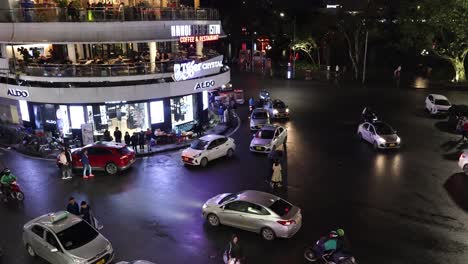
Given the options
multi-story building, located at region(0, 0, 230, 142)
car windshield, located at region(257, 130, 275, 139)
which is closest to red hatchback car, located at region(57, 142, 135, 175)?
multi-story building, located at region(0, 0, 230, 142)

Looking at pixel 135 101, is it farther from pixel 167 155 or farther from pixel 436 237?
pixel 436 237

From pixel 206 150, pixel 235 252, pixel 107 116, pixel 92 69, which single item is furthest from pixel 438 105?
pixel 235 252

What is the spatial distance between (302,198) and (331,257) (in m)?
5.88

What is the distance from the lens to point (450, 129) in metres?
30.5

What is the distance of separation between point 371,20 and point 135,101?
36.9 meters

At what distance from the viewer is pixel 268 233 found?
15.2 m

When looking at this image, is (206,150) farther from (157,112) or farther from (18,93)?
(18,93)

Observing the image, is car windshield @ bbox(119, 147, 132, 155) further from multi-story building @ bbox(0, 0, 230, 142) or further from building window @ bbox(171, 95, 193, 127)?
building window @ bbox(171, 95, 193, 127)

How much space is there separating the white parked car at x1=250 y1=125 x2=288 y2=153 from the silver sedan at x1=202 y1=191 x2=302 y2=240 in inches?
362

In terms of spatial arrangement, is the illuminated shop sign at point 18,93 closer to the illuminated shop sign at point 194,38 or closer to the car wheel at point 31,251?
the illuminated shop sign at point 194,38

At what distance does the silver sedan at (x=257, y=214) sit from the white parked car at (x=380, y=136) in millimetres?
12203

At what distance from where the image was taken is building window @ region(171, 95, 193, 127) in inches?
1234

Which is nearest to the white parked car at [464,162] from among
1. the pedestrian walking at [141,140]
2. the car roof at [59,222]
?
the pedestrian walking at [141,140]

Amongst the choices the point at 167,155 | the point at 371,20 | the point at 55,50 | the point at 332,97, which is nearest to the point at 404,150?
the point at 167,155
